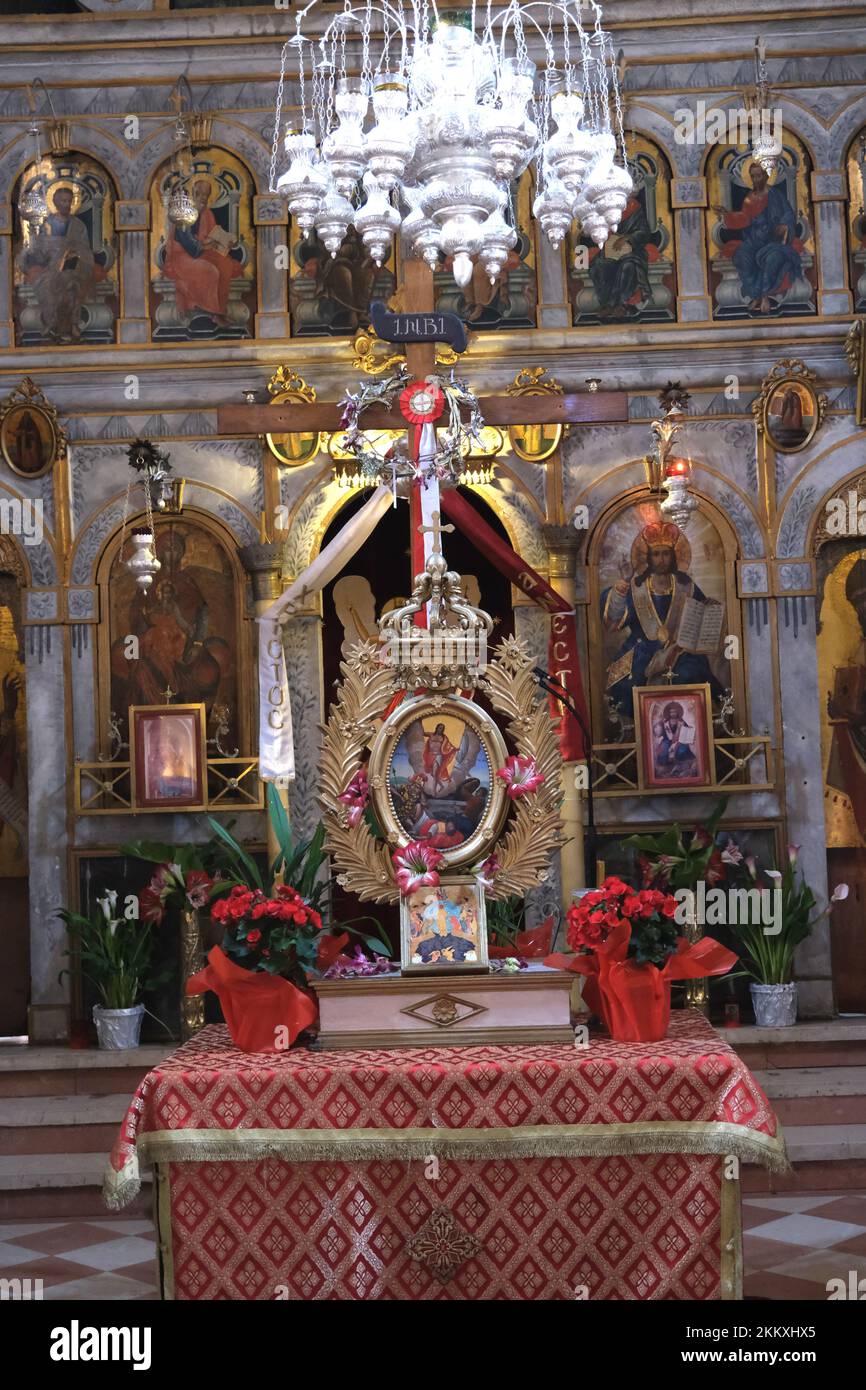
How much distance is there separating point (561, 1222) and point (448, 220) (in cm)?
321

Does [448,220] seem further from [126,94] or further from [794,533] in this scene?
[126,94]

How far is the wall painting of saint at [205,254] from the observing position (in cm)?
1098

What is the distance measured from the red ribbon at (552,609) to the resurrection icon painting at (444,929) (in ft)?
12.5

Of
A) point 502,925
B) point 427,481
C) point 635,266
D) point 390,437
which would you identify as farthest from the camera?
point 635,266

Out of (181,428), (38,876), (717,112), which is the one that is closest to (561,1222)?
(38,876)

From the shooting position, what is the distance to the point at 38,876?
10688mm

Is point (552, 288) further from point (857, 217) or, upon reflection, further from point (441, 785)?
point (441, 785)

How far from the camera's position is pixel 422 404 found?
6.93 metres

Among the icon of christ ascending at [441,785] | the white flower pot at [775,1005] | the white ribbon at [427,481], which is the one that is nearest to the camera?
the icon of christ ascending at [441,785]

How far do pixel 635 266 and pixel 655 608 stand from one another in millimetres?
2309

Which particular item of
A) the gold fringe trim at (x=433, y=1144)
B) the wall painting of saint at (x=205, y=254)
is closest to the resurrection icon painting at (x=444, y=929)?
the gold fringe trim at (x=433, y=1144)

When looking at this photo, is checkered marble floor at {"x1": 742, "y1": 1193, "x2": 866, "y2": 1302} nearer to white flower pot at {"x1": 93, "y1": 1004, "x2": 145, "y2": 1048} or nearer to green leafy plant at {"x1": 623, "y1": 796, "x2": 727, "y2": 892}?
green leafy plant at {"x1": 623, "y1": 796, "x2": 727, "y2": 892}

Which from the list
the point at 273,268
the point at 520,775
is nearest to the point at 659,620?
the point at 273,268

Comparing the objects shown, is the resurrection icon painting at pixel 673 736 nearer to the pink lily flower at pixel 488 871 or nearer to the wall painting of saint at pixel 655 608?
the wall painting of saint at pixel 655 608
